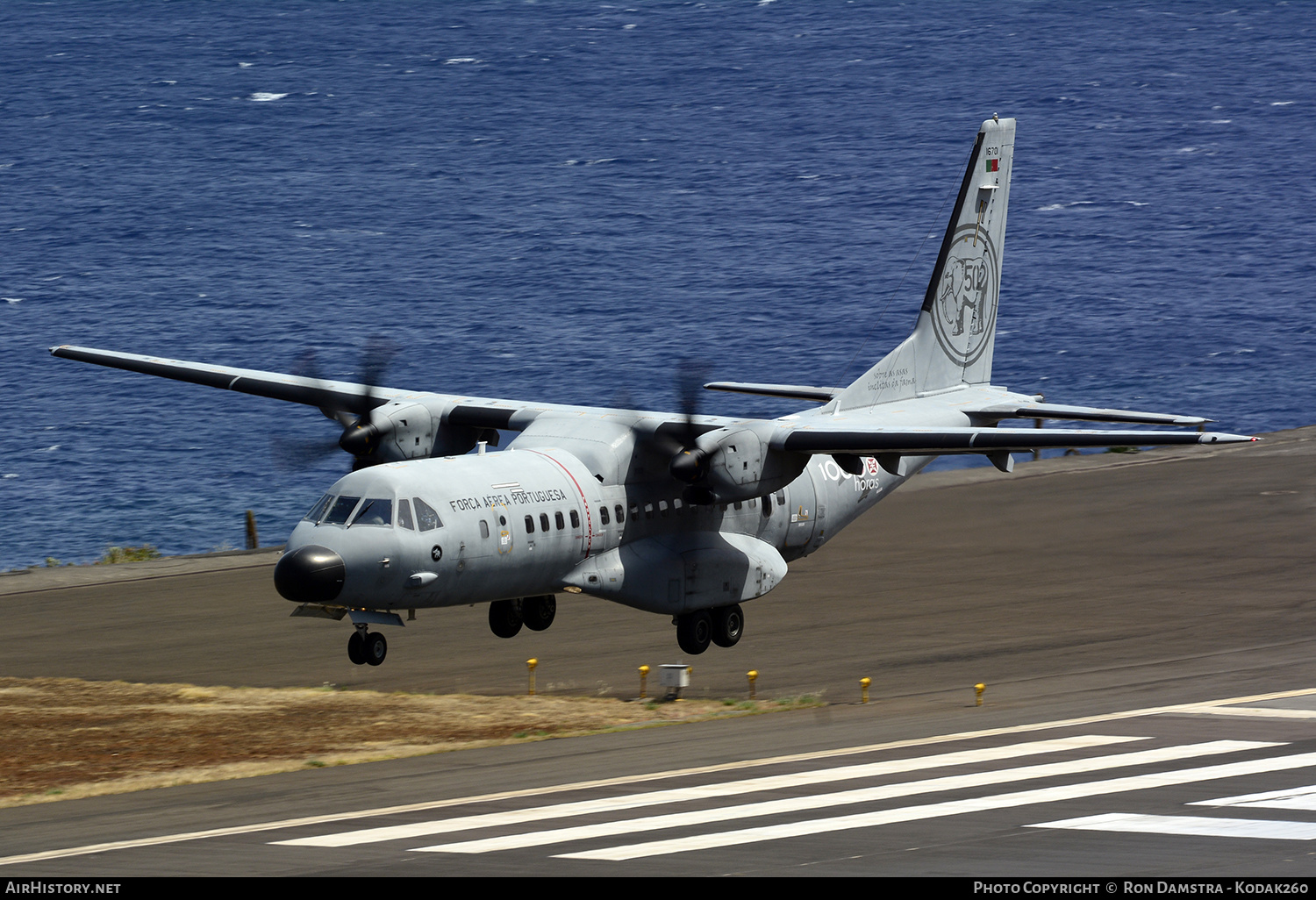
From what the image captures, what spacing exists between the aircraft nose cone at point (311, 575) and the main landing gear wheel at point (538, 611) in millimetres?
8166

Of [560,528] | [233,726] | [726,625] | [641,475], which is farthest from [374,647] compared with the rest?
[726,625]

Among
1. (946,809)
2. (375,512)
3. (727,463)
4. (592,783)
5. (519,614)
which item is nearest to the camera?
(946,809)

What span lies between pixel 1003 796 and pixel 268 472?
68.4m

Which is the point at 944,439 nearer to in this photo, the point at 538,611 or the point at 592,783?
the point at 538,611

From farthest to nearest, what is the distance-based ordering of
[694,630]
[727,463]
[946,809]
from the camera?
[694,630], [727,463], [946,809]

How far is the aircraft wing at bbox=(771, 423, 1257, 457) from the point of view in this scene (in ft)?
109

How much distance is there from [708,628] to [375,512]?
10.5 meters

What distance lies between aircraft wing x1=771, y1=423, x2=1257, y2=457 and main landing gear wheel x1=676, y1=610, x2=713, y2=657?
4732 mm

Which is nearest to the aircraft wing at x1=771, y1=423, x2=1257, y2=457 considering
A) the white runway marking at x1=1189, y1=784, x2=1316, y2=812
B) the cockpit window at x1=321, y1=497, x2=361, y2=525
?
the white runway marking at x1=1189, y1=784, x2=1316, y2=812

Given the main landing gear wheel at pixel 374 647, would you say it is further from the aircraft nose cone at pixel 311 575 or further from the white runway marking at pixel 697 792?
the white runway marking at pixel 697 792

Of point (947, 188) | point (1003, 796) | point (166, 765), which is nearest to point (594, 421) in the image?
point (166, 765)

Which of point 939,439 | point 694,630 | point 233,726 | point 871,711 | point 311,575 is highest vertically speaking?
point 939,439

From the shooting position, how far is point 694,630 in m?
39.0

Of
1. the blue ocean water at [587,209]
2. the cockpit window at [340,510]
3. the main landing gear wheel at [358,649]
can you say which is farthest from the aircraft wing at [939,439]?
the blue ocean water at [587,209]
